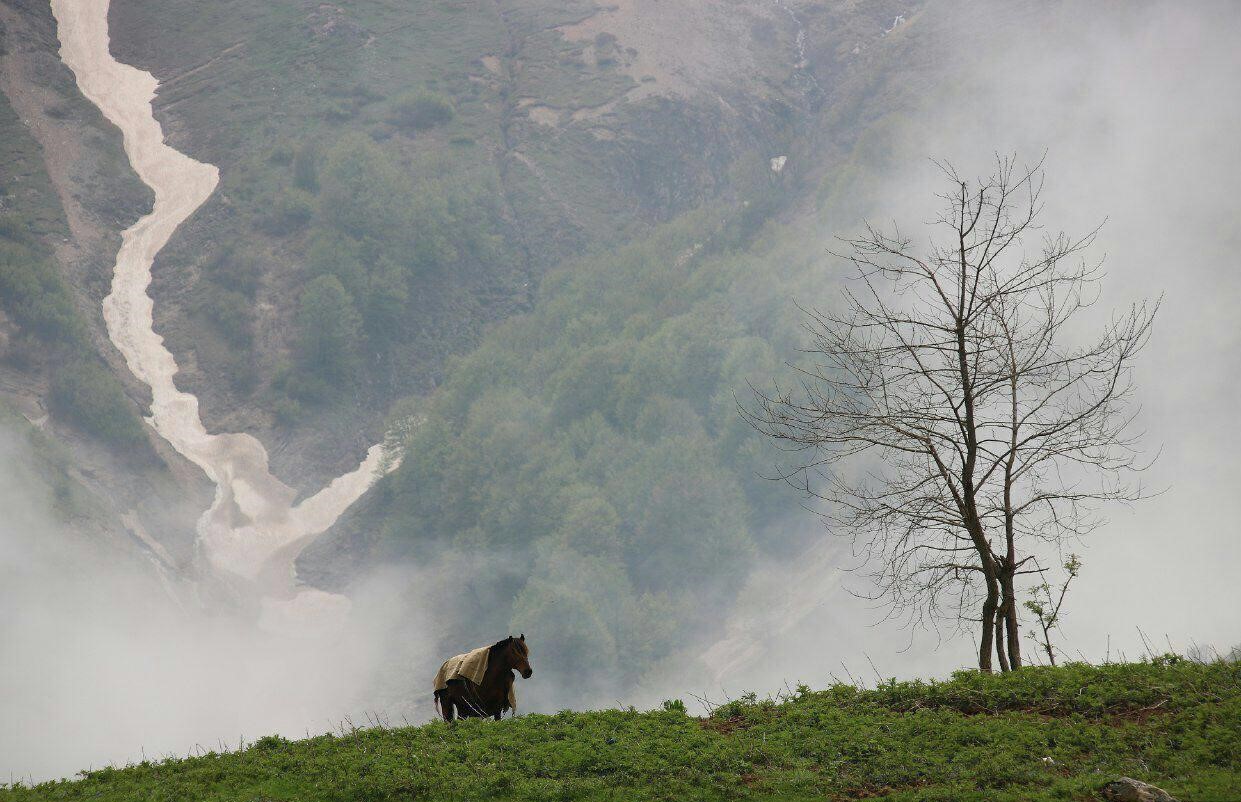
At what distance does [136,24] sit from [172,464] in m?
81.0

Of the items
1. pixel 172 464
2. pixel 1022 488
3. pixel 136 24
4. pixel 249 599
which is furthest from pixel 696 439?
pixel 136 24

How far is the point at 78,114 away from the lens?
442 ft

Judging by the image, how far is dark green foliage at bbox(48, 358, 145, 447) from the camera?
103 m

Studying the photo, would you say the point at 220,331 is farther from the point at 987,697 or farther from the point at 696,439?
the point at 987,697

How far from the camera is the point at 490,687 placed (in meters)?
17.1

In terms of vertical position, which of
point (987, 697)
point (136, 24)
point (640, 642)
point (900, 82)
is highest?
point (136, 24)

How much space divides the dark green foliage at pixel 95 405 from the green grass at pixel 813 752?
9711cm

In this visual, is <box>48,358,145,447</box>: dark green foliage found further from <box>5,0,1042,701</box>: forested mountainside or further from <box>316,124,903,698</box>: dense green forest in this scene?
<box>316,124,903,698</box>: dense green forest

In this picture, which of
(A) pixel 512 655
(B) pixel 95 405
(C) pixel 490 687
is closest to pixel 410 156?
(B) pixel 95 405

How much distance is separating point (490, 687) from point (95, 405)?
98.7 meters

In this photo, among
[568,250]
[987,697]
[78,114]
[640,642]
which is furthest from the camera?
[568,250]

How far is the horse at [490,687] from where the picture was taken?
17.0 meters

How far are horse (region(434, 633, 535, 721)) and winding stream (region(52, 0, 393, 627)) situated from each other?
89466 millimetres

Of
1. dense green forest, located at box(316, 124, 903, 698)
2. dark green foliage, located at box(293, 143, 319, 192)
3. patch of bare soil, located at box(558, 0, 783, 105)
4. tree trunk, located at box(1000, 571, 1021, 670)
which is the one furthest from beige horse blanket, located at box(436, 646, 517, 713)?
patch of bare soil, located at box(558, 0, 783, 105)
